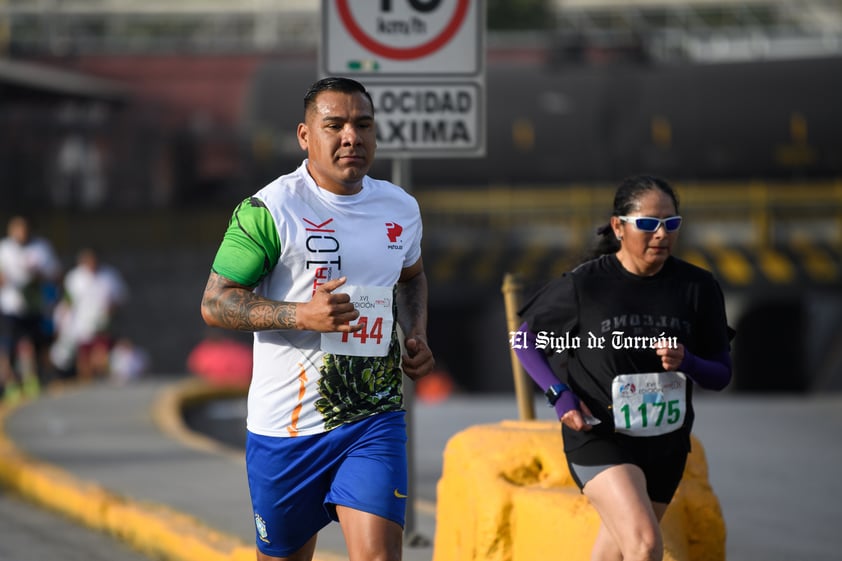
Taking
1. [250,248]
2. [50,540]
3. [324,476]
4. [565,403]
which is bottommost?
[50,540]

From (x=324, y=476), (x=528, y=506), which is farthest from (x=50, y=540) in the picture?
(x=324, y=476)

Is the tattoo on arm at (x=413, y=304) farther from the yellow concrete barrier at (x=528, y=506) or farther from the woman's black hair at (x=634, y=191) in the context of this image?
the yellow concrete barrier at (x=528, y=506)

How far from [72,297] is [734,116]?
15393mm

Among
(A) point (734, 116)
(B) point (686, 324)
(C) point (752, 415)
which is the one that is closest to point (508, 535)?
(B) point (686, 324)

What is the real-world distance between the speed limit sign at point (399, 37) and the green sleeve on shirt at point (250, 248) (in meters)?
2.65

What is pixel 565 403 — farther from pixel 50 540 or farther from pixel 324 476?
pixel 50 540

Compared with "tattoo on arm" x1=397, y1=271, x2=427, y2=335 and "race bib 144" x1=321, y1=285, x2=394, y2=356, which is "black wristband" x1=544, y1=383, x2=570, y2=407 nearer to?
"tattoo on arm" x1=397, y1=271, x2=427, y2=335

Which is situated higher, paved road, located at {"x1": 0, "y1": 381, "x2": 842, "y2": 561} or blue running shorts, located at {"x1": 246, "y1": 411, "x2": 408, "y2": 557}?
blue running shorts, located at {"x1": 246, "y1": 411, "x2": 408, "y2": 557}

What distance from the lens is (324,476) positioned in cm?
432

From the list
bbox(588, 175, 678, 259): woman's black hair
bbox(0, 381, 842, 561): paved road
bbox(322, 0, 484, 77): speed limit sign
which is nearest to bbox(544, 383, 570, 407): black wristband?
bbox(588, 175, 678, 259): woman's black hair

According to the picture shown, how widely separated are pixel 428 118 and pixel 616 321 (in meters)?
2.53

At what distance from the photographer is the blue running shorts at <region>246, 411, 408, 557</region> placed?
4.25 metres

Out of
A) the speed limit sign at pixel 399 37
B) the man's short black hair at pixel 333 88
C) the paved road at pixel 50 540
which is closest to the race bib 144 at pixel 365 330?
the man's short black hair at pixel 333 88

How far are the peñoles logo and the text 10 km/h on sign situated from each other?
2426 millimetres
